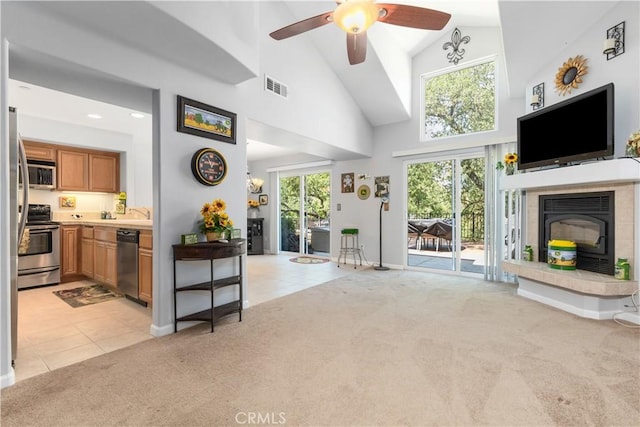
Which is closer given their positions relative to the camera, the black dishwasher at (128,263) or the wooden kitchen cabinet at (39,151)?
the black dishwasher at (128,263)

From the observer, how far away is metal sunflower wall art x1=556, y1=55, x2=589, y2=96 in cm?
348

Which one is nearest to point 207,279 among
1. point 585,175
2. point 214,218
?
point 214,218


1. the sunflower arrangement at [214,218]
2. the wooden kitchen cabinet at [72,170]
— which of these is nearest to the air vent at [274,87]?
the sunflower arrangement at [214,218]

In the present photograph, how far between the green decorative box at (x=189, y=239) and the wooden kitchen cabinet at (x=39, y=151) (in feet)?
11.9

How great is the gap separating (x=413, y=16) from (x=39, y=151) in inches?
214

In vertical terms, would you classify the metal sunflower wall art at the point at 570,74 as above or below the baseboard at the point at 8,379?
above

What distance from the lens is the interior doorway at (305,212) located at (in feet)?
23.7

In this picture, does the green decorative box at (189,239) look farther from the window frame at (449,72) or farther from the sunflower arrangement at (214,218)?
the window frame at (449,72)

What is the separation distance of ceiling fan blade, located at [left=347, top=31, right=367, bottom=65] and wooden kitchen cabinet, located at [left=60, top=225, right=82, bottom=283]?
458 cm

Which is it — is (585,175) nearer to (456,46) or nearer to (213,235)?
(456,46)

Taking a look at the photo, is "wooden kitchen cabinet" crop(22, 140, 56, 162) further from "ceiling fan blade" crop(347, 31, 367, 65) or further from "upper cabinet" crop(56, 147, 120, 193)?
"ceiling fan blade" crop(347, 31, 367, 65)

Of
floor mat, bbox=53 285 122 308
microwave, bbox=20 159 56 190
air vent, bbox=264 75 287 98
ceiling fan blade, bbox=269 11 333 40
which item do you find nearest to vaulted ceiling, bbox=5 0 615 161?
ceiling fan blade, bbox=269 11 333 40

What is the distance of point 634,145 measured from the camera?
9.20 feet

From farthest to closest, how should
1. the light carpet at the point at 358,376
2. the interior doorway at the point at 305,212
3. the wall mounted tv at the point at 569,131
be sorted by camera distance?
the interior doorway at the point at 305,212
the wall mounted tv at the point at 569,131
the light carpet at the point at 358,376
